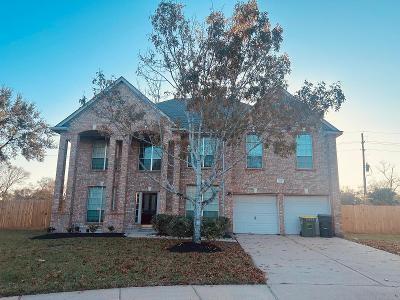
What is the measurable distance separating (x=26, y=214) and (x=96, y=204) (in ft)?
18.8

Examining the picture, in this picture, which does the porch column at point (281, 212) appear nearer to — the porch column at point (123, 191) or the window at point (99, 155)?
the porch column at point (123, 191)

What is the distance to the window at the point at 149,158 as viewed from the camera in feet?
65.1

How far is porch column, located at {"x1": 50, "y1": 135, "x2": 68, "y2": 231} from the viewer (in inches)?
711

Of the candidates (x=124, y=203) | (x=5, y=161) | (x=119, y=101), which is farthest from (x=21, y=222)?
(x=119, y=101)

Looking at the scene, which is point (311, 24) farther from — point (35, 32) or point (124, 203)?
point (124, 203)

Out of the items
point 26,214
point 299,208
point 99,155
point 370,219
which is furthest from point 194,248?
point 370,219

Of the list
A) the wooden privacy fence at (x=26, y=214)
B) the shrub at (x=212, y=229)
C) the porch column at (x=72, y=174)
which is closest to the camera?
the shrub at (x=212, y=229)

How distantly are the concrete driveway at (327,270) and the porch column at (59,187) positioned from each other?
10621 mm

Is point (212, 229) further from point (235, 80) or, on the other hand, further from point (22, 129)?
point (22, 129)

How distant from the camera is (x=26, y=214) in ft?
70.8

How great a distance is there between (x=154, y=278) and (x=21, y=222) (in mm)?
17728

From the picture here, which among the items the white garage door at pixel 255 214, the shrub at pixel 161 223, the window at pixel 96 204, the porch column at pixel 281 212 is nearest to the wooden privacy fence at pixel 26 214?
the window at pixel 96 204

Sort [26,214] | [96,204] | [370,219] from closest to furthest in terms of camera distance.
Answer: [96,204] → [26,214] → [370,219]

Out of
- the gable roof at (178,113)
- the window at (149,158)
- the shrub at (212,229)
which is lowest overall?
the shrub at (212,229)
